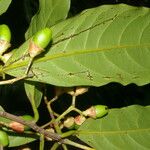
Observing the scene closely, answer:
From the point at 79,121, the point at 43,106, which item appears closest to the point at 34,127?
the point at 79,121

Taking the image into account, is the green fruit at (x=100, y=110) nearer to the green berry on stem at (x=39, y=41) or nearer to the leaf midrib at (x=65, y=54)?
the leaf midrib at (x=65, y=54)

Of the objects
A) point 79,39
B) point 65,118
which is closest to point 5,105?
point 65,118

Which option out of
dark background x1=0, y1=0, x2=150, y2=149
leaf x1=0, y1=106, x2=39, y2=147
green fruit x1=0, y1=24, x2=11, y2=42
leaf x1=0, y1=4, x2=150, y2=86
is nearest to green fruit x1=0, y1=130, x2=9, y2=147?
leaf x1=0, y1=106, x2=39, y2=147

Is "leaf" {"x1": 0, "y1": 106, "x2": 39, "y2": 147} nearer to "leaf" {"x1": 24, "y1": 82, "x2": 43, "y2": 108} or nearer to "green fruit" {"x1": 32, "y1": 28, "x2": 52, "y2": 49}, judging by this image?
"leaf" {"x1": 24, "y1": 82, "x2": 43, "y2": 108}

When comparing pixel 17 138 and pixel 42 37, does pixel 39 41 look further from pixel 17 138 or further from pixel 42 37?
pixel 17 138

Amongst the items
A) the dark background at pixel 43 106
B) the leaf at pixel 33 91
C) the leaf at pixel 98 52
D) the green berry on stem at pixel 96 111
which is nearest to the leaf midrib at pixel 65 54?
the leaf at pixel 98 52

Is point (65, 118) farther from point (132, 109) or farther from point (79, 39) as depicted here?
point (79, 39)
